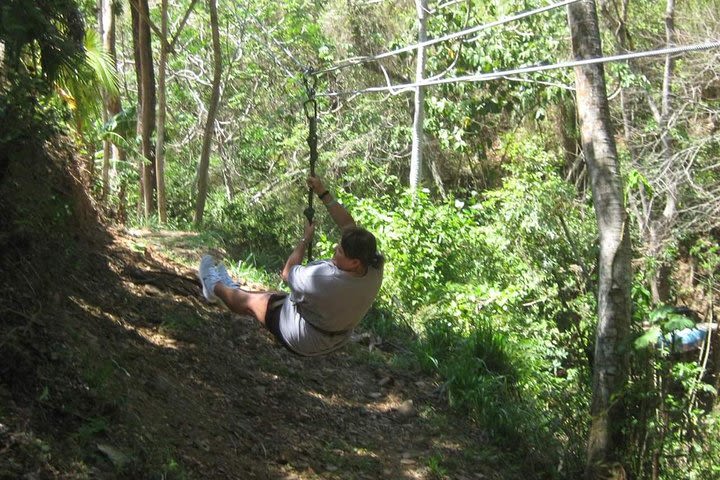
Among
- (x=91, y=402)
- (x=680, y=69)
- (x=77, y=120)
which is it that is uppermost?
(x=680, y=69)

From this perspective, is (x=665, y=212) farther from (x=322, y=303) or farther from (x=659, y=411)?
(x=322, y=303)

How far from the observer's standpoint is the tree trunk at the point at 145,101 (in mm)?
14242

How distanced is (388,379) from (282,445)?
2383 mm

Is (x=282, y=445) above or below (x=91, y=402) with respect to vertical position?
below

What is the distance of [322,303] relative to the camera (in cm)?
559

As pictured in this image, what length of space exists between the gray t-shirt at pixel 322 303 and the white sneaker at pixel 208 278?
73 centimetres

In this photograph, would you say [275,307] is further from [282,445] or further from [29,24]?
[29,24]

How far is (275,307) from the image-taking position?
5980 mm

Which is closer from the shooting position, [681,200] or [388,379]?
[388,379]

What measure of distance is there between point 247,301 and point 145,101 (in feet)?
31.0

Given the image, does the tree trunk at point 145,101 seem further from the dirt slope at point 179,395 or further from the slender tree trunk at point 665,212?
the slender tree trunk at point 665,212

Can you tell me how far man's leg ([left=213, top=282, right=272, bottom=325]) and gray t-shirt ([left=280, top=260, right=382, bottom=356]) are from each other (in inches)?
7.6

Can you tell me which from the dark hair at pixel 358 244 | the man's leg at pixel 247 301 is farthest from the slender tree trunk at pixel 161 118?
the dark hair at pixel 358 244

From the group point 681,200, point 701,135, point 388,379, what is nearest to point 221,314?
point 388,379
